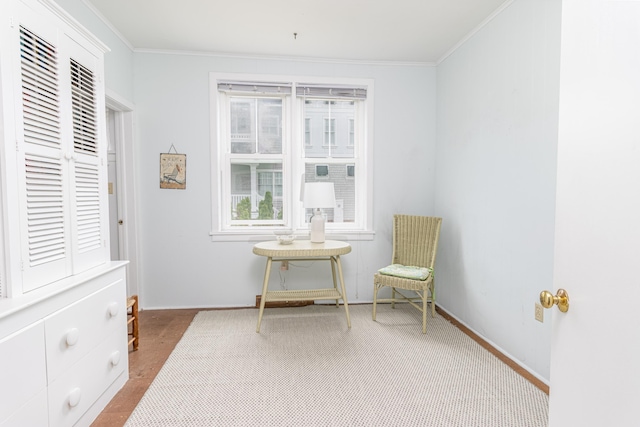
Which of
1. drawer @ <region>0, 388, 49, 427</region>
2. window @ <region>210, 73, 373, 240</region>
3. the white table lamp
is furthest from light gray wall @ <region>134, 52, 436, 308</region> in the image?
drawer @ <region>0, 388, 49, 427</region>

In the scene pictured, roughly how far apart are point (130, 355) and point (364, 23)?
3.11m

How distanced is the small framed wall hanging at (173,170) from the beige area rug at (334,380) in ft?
4.43

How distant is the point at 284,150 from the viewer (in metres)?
3.43

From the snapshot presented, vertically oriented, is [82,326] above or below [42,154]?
below

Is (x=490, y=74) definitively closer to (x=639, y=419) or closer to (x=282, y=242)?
(x=282, y=242)

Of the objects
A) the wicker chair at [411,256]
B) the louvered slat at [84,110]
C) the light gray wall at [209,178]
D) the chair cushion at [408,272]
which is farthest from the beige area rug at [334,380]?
the louvered slat at [84,110]

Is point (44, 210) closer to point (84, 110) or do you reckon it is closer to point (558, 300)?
point (84, 110)

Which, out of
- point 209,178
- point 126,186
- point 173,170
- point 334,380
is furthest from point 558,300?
point 126,186

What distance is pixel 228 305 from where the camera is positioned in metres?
3.33

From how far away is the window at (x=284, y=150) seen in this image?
3.33m

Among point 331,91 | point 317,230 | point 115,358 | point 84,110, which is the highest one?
point 331,91

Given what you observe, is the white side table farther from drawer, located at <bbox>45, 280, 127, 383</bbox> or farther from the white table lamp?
drawer, located at <bbox>45, 280, 127, 383</bbox>

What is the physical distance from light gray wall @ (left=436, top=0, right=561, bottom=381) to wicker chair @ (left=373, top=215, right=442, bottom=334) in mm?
218

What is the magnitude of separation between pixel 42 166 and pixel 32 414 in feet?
3.29
